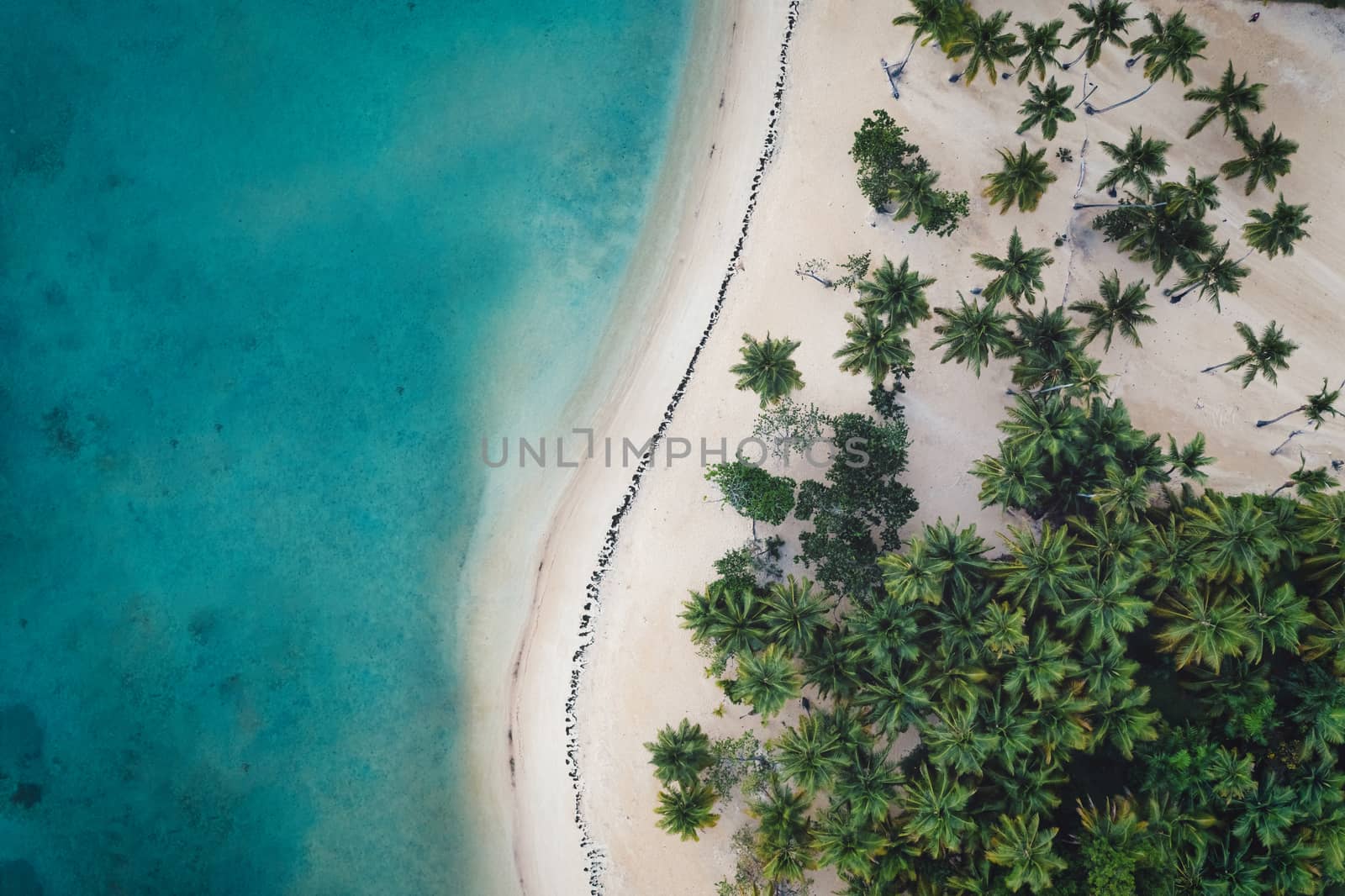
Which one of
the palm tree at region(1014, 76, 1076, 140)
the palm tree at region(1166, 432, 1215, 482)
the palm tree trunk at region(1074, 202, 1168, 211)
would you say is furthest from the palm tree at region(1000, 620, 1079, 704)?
the palm tree at region(1014, 76, 1076, 140)

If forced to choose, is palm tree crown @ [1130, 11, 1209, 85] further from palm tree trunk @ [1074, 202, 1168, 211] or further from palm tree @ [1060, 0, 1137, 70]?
palm tree trunk @ [1074, 202, 1168, 211]

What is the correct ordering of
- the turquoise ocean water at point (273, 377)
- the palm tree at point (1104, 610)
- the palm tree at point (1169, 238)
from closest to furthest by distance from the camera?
1. the palm tree at point (1104, 610)
2. the palm tree at point (1169, 238)
3. the turquoise ocean water at point (273, 377)

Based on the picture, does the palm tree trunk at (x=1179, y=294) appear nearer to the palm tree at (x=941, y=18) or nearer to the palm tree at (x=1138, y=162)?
the palm tree at (x=1138, y=162)

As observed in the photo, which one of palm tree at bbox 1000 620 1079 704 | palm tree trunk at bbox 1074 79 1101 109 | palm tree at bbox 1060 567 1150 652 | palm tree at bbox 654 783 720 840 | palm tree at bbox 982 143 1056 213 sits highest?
palm tree trunk at bbox 1074 79 1101 109

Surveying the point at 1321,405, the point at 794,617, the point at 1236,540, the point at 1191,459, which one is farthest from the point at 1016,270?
the point at 794,617

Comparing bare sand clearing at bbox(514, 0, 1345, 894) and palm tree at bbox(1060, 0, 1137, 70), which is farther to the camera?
bare sand clearing at bbox(514, 0, 1345, 894)

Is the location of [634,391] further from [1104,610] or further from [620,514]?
[1104,610]

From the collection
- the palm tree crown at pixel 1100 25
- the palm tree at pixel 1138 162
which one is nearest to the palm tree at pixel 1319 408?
the palm tree at pixel 1138 162
